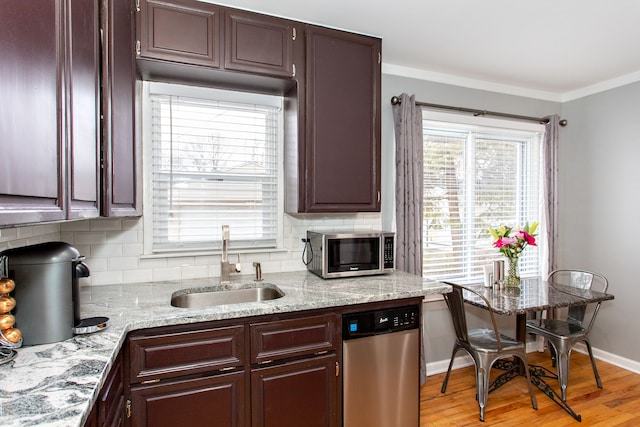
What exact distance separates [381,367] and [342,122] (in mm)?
1529

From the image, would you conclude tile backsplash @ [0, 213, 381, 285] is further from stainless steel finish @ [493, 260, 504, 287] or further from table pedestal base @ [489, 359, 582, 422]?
table pedestal base @ [489, 359, 582, 422]

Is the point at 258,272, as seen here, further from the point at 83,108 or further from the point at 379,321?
the point at 83,108

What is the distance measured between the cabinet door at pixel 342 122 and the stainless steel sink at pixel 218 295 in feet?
1.98

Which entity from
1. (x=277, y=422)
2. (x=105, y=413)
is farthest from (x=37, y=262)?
(x=277, y=422)

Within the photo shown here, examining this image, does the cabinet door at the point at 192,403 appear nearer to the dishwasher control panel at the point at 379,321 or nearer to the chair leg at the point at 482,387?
the dishwasher control panel at the point at 379,321

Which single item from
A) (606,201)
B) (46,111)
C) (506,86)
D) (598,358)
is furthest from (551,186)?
(46,111)

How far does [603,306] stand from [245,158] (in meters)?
3.54

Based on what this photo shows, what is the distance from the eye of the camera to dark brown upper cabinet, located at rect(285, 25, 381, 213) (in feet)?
7.68

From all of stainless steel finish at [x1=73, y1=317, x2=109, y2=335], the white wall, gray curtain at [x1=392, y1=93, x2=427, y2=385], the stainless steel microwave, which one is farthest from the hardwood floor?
stainless steel finish at [x1=73, y1=317, x2=109, y2=335]

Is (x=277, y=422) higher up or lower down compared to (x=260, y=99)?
lower down

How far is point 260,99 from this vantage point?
103 inches

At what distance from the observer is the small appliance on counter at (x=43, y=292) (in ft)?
4.14

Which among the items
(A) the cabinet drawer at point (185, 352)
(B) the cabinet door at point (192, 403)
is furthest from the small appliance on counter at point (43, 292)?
(B) the cabinet door at point (192, 403)

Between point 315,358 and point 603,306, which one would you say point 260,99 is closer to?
point 315,358
